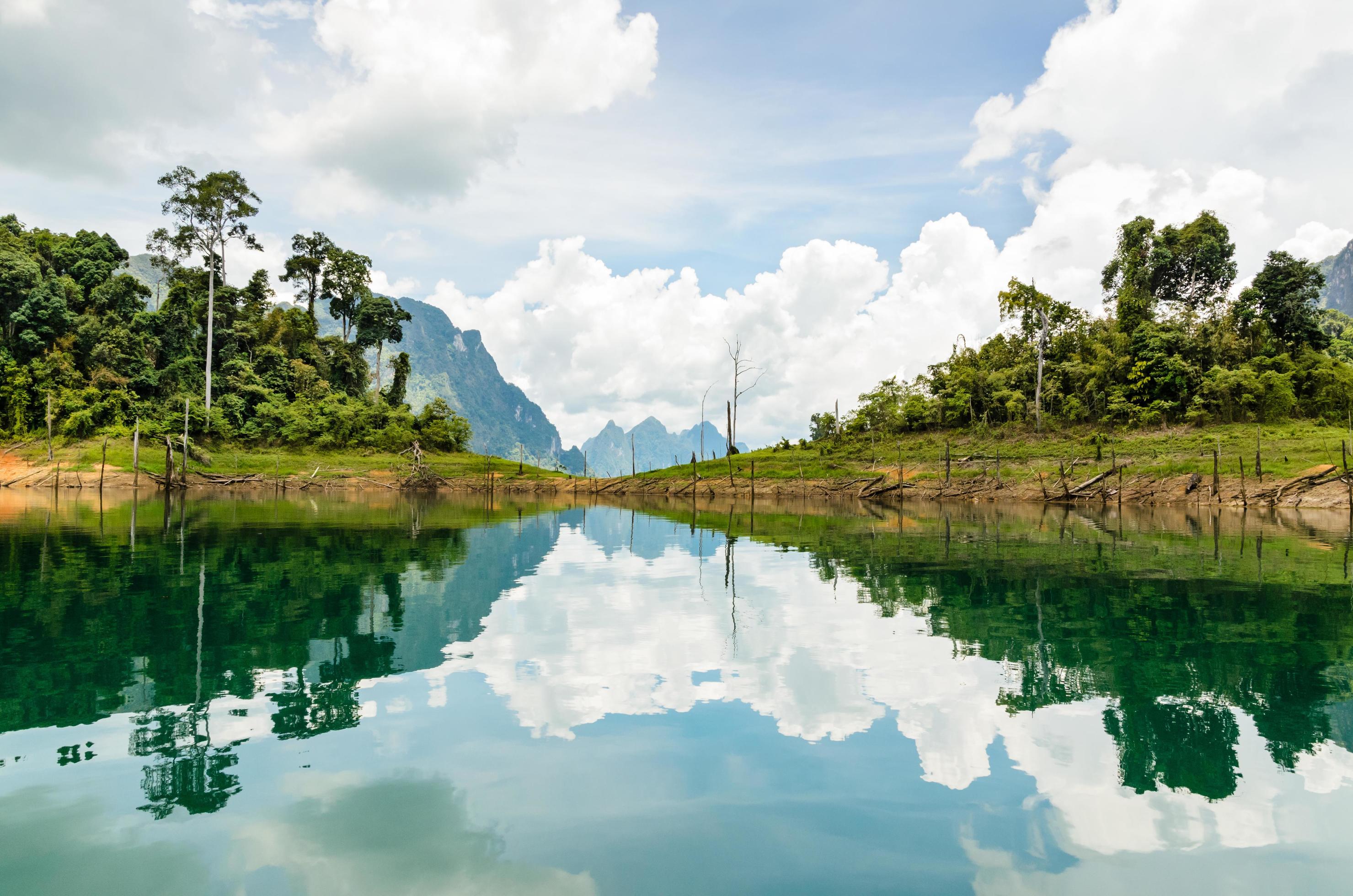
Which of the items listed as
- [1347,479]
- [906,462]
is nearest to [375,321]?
[906,462]

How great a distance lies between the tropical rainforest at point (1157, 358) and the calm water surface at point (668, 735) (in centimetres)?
5000

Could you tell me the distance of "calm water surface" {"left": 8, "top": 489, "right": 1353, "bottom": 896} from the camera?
499cm

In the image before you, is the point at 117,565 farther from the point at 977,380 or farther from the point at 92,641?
the point at 977,380

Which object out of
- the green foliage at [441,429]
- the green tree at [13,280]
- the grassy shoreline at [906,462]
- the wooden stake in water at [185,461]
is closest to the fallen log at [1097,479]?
the grassy shoreline at [906,462]

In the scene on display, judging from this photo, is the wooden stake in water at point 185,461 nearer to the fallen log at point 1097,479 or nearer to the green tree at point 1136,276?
the fallen log at point 1097,479

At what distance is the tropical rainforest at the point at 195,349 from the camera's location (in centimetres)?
6206

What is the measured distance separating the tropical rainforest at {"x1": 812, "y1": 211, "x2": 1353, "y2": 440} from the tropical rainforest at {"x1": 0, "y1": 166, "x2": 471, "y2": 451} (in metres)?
54.1

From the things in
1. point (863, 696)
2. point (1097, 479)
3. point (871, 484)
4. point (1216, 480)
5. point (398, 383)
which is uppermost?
point (398, 383)

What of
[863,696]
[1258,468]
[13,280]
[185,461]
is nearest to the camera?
[863,696]

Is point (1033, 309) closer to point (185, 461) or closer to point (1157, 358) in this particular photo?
point (1157, 358)

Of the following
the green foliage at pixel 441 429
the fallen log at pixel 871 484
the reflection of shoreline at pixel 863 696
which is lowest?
the reflection of shoreline at pixel 863 696

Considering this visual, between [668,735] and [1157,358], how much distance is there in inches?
2623

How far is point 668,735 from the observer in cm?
728

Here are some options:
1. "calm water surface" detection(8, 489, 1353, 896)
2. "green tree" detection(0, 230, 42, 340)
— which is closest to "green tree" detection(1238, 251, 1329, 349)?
"calm water surface" detection(8, 489, 1353, 896)
